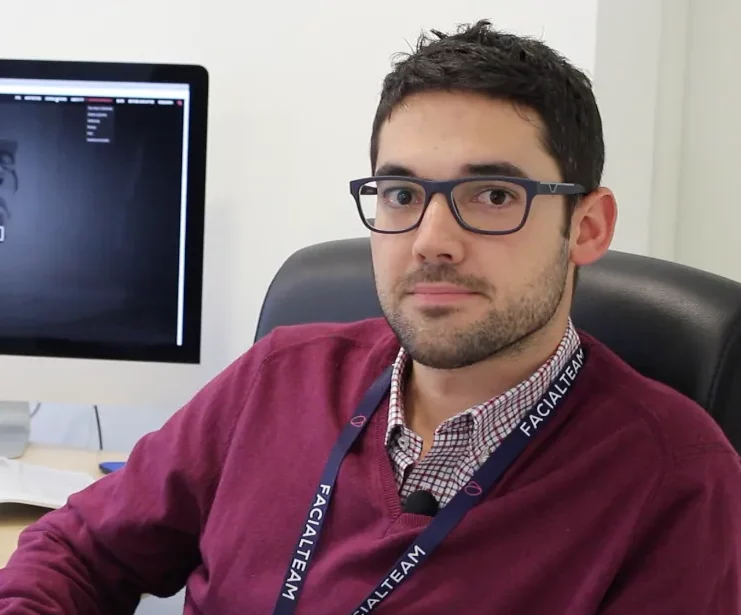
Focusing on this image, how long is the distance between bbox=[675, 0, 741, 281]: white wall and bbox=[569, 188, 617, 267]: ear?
0.67 m

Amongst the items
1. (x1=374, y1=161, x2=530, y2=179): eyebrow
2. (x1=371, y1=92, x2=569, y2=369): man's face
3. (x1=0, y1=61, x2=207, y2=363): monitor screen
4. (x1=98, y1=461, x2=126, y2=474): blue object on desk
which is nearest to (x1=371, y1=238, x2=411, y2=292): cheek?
(x1=371, y1=92, x2=569, y2=369): man's face

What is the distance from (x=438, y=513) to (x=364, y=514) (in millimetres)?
93

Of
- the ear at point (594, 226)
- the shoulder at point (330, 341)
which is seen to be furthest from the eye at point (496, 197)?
the shoulder at point (330, 341)

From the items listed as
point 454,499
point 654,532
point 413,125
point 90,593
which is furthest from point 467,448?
point 90,593

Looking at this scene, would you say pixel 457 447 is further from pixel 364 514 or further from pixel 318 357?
pixel 318 357

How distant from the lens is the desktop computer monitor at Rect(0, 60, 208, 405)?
132 centimetres

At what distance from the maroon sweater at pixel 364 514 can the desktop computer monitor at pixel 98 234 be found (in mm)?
305

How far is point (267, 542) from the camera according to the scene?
36.2 inches

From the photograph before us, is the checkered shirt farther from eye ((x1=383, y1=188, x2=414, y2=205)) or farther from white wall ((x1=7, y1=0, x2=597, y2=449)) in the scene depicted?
white wall ((x1=7, y1=0, x2=597, y2=449))

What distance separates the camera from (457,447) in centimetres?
91

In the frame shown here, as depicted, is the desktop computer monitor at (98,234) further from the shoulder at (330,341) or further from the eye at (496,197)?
the eye at (496,197)

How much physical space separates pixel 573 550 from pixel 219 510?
16.6 inches

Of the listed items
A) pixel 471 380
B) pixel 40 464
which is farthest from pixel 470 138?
pixel 40 464

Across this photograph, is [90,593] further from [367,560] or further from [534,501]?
[534,501]
